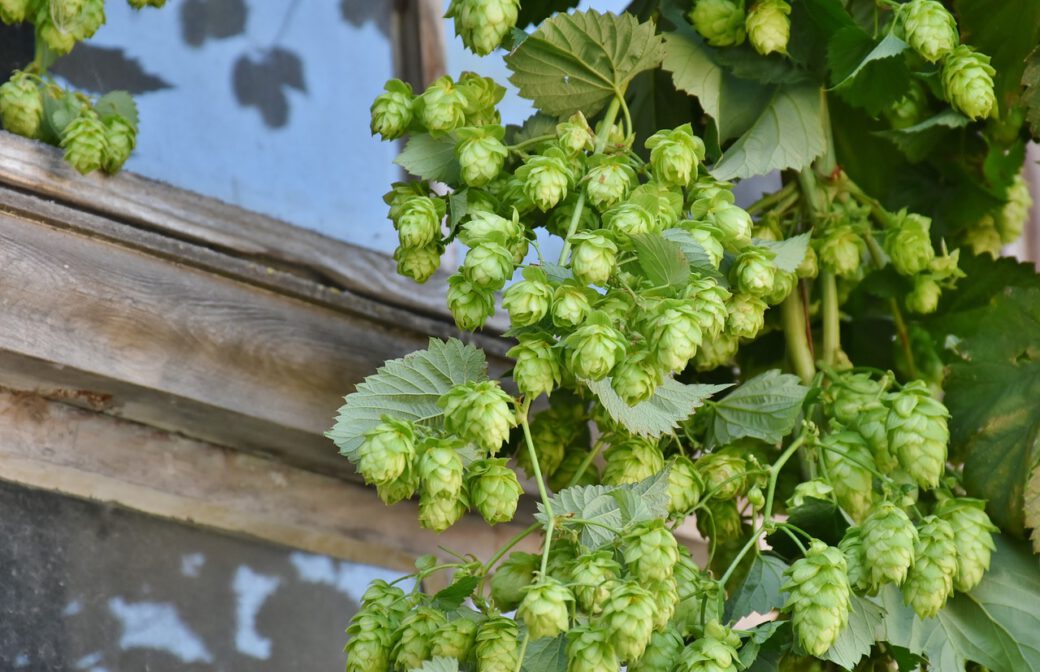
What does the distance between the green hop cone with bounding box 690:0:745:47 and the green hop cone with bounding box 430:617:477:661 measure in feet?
2.19

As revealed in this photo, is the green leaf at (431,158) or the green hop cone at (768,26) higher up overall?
the green hop cone at (768,26)

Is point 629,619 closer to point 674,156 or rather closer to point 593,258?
point 593,258

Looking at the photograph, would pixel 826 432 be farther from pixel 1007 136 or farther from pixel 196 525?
pixel 196 525

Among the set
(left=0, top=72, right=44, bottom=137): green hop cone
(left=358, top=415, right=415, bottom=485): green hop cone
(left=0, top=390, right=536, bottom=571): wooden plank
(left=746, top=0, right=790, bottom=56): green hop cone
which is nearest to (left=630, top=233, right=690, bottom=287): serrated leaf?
(left=358, top=415, right=415, bottom=485): green hop cone

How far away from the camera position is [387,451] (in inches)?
40.5

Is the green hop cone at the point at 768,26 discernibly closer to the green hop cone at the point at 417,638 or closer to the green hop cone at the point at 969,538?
the green hop cone at the point at 969,538

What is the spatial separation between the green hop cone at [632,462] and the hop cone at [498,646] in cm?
24

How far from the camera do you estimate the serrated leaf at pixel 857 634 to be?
1.15 meters

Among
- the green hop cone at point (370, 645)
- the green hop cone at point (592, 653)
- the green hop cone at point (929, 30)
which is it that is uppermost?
the green hop cone at point (929, 30)

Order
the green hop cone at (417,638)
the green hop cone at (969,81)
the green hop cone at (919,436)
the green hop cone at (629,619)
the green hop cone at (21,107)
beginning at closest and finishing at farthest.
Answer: the green hop cone at (629,619), the green hop cone at (417,638), the green hop cone at (919,436), the green hop cone at (969,81), the green hop cone at (21,107)

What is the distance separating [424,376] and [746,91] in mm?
519

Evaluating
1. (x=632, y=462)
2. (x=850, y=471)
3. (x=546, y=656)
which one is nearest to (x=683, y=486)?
(x=632, y=462)

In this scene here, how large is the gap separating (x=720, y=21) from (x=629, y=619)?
2.22 ft

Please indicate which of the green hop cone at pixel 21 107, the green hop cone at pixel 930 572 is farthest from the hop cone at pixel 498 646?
the green hop cone at pixel 21 107
